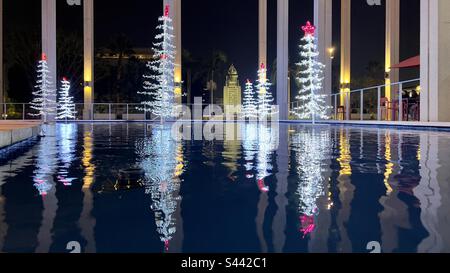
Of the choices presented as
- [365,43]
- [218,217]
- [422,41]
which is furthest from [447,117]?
[365,43]

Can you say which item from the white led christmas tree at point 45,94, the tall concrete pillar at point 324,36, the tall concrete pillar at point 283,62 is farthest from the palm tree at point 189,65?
the tall concrete pillar at point 324,36

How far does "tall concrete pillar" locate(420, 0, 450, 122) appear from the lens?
31.8ft

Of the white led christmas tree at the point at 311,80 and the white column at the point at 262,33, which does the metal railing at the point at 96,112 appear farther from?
the white led christmas tree at the point at 311,80

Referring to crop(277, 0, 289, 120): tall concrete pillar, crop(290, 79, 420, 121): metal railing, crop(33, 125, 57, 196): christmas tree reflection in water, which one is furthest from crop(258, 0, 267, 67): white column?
crop(33, 125, 57, 196): christmas tree reflection in water

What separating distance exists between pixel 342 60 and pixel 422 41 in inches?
437

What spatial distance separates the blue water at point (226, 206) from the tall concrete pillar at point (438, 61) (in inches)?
249

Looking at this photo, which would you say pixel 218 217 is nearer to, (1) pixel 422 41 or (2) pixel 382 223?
(2) pixel 382 223

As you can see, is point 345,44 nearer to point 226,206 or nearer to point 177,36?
point 177,36

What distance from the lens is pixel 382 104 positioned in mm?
13164

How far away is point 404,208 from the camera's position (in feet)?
6.93

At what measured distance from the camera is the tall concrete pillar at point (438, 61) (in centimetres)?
969

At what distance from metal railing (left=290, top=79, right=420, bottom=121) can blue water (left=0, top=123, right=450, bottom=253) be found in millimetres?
8401

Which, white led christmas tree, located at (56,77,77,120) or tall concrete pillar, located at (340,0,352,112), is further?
tall concrete pillar, located at (340,0,352,112)

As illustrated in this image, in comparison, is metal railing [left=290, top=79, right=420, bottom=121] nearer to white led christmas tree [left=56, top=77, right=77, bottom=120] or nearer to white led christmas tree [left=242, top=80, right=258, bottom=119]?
white led christmas tree [left=242, top=80, right=258, bottom=119]
